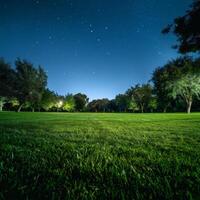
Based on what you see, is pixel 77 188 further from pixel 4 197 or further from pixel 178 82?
pixel 178 82

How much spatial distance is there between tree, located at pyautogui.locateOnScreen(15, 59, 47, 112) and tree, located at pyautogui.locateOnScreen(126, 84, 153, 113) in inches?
1836

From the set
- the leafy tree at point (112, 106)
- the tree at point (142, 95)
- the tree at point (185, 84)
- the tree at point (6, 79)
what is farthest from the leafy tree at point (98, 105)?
the tree at point (185, 84)

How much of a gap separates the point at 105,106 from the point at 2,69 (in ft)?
313

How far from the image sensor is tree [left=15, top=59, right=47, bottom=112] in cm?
4575

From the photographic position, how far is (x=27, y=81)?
151 ft

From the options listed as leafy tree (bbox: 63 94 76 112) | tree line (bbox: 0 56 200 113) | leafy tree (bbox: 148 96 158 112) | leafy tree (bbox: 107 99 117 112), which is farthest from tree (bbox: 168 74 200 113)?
leafy tree (bbox: 107 99 117 112)

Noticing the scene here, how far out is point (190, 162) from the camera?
8.45ft

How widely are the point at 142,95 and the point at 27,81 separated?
169 ft

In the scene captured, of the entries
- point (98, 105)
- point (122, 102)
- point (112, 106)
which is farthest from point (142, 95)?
point (98, 105)

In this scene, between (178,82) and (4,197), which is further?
(178,82)

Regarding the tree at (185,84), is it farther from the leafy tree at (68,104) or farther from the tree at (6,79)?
the leafy tree at (68,104)

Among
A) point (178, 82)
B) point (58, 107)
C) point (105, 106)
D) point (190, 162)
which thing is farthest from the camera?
point (105, 106)

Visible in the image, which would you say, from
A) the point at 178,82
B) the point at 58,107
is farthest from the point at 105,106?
the point at 178,82

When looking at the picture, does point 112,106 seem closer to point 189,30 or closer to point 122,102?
point 122,102
